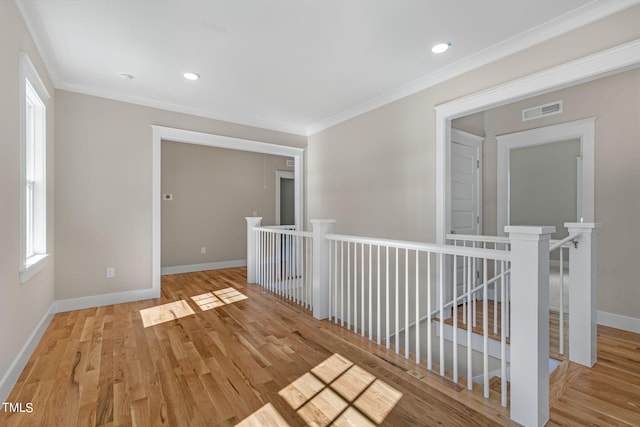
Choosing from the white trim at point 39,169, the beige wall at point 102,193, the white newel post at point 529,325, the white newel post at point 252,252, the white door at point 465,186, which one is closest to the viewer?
the white newel post at point 529,325

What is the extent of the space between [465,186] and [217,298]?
351 cm

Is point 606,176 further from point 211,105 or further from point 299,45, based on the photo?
point 211,105

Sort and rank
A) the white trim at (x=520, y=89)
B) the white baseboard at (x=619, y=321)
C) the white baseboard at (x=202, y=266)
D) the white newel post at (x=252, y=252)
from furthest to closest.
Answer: the white baseboard at (x=202, y=266) < the white newel post at (x=252, y=252) < the white baseboard at (x=619, y=321) < the white trim at (x=520, y=89)

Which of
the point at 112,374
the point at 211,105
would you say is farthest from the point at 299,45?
the point at 112,374

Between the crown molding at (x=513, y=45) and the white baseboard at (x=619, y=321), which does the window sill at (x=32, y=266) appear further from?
the white baseboard at (x=619, y=321)

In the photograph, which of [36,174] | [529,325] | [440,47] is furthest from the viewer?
[36,174]

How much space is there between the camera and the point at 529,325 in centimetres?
152

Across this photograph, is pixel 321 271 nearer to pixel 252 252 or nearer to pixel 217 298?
pixel 217 298

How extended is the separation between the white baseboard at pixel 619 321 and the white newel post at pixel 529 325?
2.24 meters

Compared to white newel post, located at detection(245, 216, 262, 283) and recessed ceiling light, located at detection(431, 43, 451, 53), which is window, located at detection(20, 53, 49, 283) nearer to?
white newel post, located at detection(245, 216, 262, 283)

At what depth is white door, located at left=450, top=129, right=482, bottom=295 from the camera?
375cm

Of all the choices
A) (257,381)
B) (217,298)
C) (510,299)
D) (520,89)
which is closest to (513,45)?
(520,89)

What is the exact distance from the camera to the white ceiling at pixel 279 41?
2166mm

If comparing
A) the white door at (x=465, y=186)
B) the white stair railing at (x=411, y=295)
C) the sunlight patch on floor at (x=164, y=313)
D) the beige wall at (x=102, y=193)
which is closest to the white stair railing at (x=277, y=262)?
the white stair railing at (x=411, y=295)
